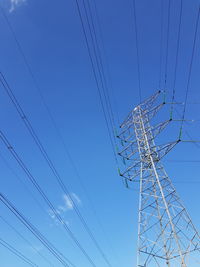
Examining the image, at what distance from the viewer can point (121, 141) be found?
18766 millimetres

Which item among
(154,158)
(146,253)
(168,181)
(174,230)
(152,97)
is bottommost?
(146,253)

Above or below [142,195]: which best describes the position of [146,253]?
below

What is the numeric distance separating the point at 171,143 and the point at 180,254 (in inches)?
229

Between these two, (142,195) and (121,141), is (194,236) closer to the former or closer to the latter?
(142,195)

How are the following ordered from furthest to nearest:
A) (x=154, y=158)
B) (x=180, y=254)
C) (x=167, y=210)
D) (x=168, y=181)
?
1. (x=154, y=158)
2. (x=168, y=181)
3. (x=167, y=210)
4. (x=180, y=254)

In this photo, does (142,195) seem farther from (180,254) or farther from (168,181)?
(180,254)

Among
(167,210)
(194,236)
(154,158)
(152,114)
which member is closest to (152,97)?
(152,114)

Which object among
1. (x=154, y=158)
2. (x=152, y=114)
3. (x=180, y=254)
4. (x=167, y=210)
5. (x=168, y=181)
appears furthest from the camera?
(x=152, y=114)

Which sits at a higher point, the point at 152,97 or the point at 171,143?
the point at 152,97

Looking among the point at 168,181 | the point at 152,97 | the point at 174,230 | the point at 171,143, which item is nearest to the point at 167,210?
the point at 174,230

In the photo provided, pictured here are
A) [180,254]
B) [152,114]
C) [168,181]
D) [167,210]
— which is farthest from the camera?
[152,114]

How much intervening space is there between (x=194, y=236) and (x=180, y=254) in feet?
3.83

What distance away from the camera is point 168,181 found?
14172 mm

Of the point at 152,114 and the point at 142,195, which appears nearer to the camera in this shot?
the point at 142,195
